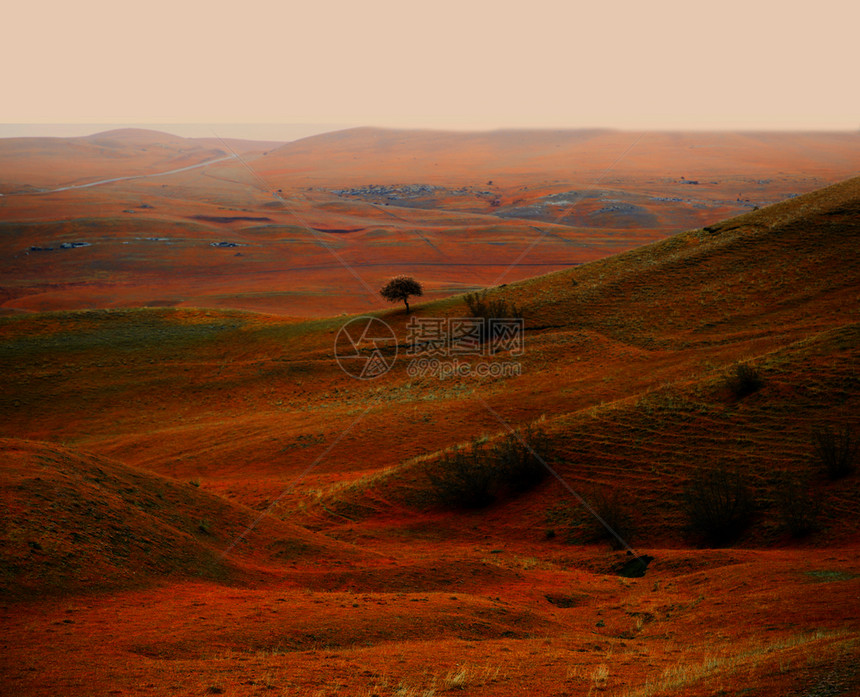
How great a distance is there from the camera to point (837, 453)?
14883mm

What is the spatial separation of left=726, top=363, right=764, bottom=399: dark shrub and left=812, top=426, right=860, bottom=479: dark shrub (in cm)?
366

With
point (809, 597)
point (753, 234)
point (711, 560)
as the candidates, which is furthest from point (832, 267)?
point (809, 597)

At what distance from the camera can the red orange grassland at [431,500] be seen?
7895mm

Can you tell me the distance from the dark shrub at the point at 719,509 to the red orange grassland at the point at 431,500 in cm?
34

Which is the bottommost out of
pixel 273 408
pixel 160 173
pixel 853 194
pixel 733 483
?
pixel 273 408

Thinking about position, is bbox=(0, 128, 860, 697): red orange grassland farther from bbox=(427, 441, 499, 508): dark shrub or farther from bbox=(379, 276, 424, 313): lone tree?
bbox=(379, 276, 424, 313): lone tree

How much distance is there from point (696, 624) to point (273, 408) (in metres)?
25.3

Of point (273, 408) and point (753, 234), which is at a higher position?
point (753, 234)

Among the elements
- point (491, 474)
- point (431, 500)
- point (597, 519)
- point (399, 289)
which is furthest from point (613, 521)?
point (399, 289)

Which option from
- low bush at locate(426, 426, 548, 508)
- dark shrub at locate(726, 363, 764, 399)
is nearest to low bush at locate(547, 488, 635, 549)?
low bush at locate(426, 426, 548, 508)

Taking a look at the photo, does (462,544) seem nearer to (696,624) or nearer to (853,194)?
(696,624)

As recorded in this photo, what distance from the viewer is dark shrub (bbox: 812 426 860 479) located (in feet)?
48.5

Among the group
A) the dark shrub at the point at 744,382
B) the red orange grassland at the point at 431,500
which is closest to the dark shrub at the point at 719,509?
the red orange grassland at the point at 431,500

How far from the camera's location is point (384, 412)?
2870cm
